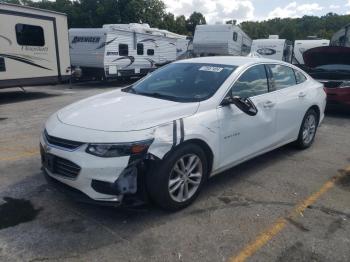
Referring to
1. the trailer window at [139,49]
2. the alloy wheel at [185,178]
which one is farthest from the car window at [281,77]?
the trailer window at [139,49]

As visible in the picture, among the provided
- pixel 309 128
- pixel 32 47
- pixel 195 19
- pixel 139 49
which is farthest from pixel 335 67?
pixel 195 19

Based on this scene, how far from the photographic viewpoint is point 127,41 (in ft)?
54.7

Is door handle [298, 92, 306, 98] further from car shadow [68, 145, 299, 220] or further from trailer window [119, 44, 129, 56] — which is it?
trailer window [119, 44, 129, 56]

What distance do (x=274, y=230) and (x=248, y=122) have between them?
142cm

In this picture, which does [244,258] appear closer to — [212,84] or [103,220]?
[103,220]

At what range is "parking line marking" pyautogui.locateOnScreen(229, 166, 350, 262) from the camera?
3172 mm

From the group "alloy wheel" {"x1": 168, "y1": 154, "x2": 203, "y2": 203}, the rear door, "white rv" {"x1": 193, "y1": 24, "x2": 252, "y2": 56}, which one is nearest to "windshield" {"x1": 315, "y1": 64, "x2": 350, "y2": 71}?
the rear door

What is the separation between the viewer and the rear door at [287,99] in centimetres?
514

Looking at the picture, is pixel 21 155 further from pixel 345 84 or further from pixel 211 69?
pixel 345 84

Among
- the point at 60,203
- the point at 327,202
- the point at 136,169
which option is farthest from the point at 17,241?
the point at 327,202

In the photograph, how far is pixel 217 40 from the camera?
21656 mm

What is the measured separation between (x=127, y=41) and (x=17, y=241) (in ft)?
46.9

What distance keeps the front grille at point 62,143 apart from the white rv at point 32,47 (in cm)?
838

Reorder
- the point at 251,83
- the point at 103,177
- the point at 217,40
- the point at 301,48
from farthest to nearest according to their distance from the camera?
the point at 301,48 < the point at 217,40 < the point at 251,83 < the point at 103,177
